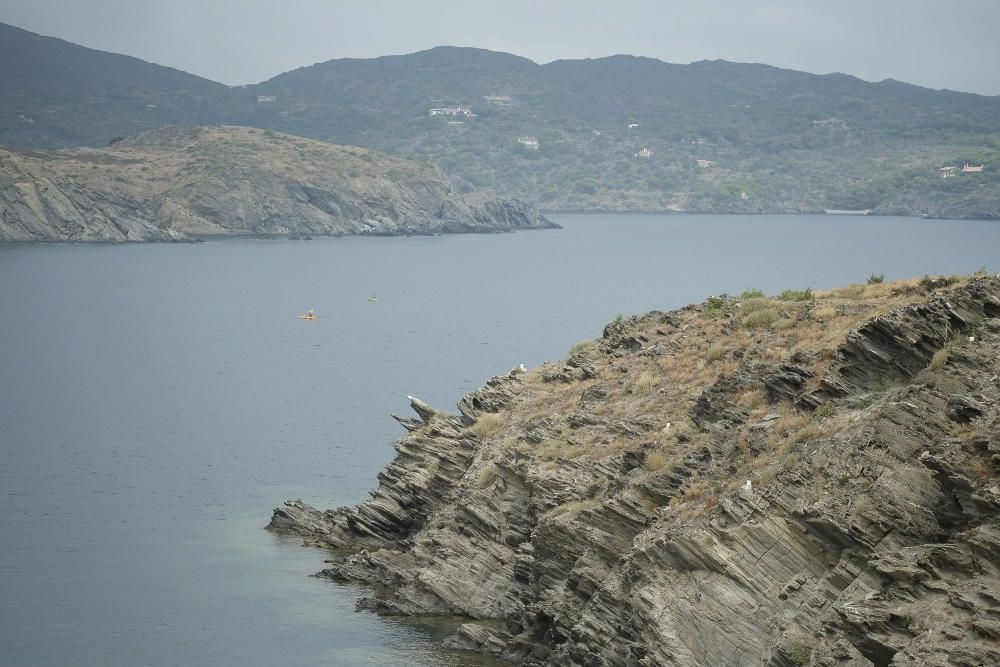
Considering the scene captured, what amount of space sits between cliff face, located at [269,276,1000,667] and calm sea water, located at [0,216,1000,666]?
141 inches

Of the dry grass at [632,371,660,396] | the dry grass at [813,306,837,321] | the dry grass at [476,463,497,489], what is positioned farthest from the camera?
the dry grass at [476,463,497,489]

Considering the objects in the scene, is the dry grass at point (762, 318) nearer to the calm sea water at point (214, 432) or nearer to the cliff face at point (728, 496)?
the cliff face at point (728, 496)

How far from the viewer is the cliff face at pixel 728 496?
26828 mm

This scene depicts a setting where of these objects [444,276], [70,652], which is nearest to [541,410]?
[70,652]

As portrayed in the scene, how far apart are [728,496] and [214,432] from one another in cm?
5225

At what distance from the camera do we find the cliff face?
2683 centimetres

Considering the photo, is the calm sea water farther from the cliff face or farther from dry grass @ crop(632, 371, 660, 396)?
dry grass @ crop(632, 371, 660, 396)

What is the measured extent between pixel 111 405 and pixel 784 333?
56.8 metres

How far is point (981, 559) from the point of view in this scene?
25.2 metres

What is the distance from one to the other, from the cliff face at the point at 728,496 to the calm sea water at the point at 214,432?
3.57 metres

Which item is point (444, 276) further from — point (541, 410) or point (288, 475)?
point (541, 410)

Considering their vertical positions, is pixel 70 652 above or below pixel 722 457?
below

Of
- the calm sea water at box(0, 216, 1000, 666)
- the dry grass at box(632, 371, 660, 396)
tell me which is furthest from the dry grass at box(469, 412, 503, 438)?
the calm sea water at box(0, 216, 1000, 666)

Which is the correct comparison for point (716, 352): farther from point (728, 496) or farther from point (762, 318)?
point (728, 496)
